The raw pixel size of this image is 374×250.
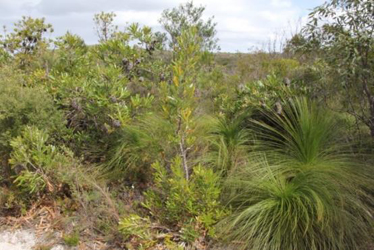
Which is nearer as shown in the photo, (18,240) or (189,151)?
(18,240)

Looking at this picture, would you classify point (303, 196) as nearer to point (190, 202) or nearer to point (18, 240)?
point (190, 202)

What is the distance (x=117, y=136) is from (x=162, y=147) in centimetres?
95

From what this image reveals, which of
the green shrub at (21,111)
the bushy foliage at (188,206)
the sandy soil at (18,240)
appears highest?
the green shrub at (21,111)

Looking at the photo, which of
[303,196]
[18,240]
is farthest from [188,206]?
[18,240]

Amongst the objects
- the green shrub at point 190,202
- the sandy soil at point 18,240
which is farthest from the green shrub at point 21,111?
the green shrub at point 190,202

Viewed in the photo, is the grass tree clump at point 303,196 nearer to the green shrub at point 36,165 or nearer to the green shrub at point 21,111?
the green shrub at point 36,165

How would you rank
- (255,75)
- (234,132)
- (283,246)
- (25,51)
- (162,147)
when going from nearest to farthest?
(283,246)
(162,147)
(234,132)
(25,51)
(255,75)

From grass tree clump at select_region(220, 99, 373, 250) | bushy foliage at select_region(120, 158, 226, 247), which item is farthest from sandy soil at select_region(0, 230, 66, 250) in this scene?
grass tree clump at select_region(220, 99, 373, 250)

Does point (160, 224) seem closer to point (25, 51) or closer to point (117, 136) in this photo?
point (117, 136)

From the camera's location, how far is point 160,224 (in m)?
4.13

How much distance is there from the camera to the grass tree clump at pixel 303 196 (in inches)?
146

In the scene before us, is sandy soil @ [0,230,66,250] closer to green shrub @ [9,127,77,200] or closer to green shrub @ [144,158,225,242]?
green shrub @ [9,127,77,200]

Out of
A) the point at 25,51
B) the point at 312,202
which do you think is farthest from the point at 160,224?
the point at 25,51

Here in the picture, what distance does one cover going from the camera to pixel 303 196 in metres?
3.85
